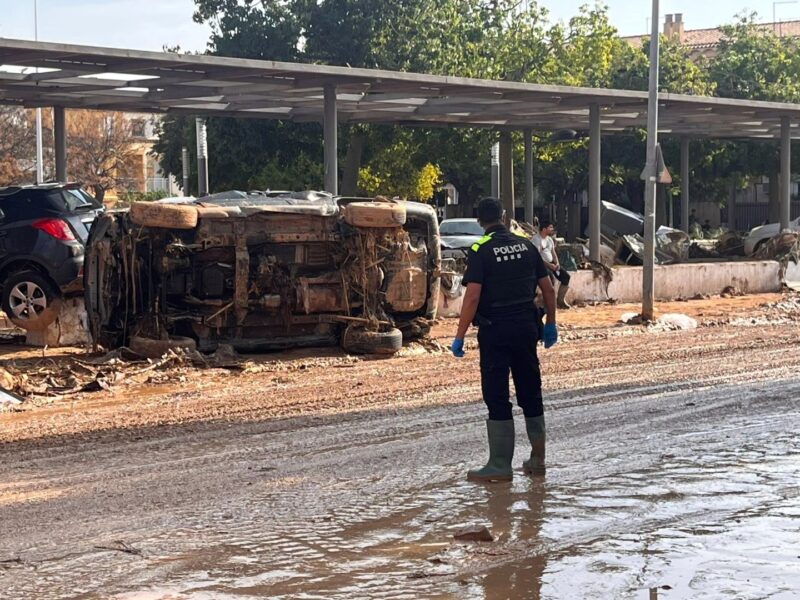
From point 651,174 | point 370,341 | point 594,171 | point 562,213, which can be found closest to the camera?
point 370,341

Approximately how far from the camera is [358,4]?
36594 mm

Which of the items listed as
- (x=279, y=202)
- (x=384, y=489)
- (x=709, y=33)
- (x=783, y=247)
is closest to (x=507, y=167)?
(x=783, y=247)

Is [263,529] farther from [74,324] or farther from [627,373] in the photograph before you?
[74,324]

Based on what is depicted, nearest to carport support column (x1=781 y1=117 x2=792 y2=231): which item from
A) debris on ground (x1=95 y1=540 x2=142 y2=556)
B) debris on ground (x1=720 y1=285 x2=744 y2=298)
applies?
A: debris on ground (x1=720 y1=285 x2=744 y2=298)

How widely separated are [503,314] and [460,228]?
22810mm

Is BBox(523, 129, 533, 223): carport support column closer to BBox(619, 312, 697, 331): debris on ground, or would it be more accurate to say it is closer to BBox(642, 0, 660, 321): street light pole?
BBox(642, 0, 660, 321): street light pole

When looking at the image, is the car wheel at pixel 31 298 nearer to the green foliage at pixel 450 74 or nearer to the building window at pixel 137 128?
the green foliage at pixel 450 74

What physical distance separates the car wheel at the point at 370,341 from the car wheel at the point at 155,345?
1.95 metres

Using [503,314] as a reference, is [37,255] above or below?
above

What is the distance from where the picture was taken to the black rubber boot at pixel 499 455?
327 inches

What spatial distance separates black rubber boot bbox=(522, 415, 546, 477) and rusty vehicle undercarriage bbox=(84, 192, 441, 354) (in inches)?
254

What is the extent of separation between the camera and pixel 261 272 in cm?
1441

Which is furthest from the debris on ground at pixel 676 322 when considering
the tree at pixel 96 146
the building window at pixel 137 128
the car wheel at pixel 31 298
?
the building window at pixel 137 128

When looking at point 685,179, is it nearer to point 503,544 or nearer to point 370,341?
point 370,341
